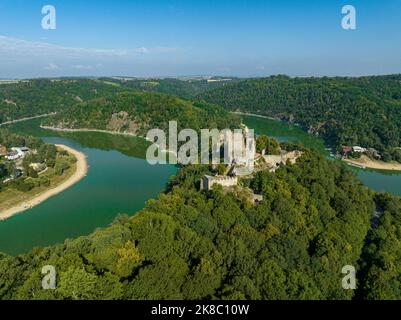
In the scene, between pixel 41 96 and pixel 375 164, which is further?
pixel 41 96

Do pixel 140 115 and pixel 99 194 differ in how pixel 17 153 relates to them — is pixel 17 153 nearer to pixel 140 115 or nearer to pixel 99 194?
pixel 99 194

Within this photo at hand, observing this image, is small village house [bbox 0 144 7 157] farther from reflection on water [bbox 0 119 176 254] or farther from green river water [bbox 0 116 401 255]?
green river water [bbox 0 116 401 255]

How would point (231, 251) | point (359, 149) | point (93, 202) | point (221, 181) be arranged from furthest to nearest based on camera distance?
point (359, 149), point (93, 202), point (221, 181), point (231, 251)

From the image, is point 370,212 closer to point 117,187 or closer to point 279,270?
point 279,270

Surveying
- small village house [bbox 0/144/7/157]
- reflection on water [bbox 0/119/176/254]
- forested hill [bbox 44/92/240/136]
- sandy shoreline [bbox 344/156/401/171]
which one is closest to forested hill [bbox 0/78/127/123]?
forested hill [bbox 44/92/240/136]

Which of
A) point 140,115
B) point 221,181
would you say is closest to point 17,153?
point 140,115
